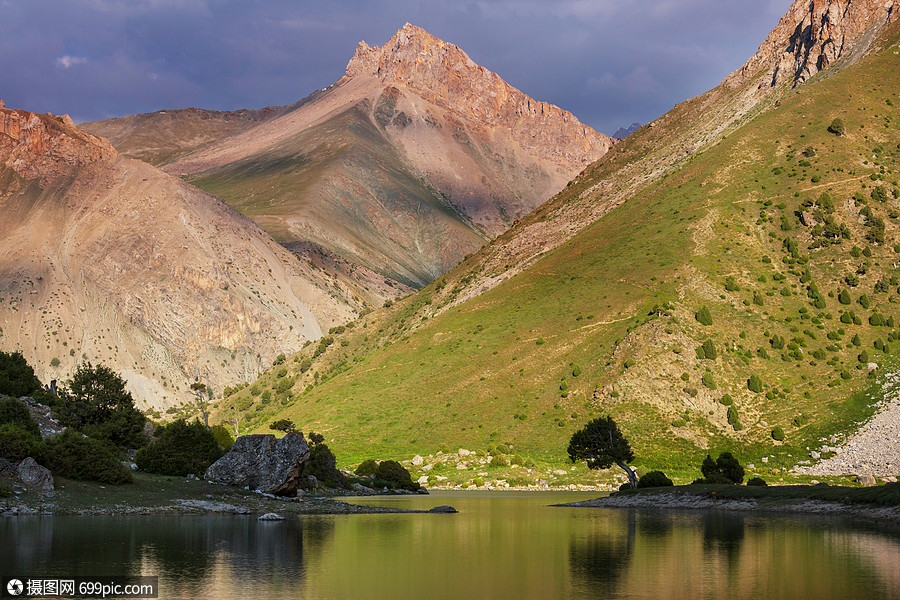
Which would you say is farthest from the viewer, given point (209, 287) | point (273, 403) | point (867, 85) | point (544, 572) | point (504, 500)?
point (209, 287)

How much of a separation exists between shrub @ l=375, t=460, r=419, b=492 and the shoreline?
23.4 meters

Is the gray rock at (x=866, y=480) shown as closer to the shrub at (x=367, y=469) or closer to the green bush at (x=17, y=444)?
the shrub at (x=367, y=469)

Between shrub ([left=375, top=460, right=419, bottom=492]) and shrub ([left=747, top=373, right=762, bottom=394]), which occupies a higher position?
shrub ([left=747, top=373, right=762, bottom=394])

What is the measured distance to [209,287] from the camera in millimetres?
190125

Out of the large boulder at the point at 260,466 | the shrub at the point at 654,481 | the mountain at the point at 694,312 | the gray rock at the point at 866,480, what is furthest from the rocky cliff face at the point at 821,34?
the large boulder at the point at 260,466

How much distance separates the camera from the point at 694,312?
9919cm

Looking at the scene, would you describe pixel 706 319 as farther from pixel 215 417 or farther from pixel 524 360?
pixel 215 417

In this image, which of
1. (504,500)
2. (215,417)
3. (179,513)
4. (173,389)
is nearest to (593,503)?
(504,500)

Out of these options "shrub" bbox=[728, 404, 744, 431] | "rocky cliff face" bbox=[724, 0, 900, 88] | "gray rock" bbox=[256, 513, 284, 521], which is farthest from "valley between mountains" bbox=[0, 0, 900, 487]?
"gray rock" bbox=[256, 513, 284, 521]

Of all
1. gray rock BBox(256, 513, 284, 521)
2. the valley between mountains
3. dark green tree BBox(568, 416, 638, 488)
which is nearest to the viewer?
gray rock BBox(256, 513, 284, 521)

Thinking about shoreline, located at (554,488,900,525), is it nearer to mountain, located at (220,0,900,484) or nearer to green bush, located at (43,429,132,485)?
mountain, located at (220,0,900,484)

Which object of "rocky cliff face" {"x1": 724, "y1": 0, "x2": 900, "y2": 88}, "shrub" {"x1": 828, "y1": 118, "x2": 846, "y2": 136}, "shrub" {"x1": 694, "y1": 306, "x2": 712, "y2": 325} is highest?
"rocky cliff face" {"x1": 724, "y1": 0, "x2": 900, "y2": 88}

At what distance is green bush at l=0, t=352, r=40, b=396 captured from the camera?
167 ft

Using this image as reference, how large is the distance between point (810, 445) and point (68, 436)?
7037 centimetres
